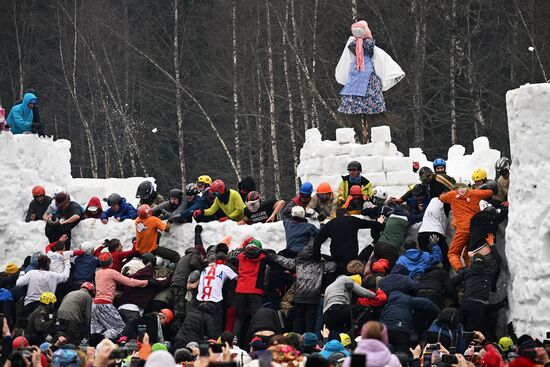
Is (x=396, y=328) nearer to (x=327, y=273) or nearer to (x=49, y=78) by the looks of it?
(x=327, y=273)

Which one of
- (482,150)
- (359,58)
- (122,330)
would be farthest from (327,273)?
(482,150)

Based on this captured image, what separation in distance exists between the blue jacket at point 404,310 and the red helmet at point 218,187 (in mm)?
4526

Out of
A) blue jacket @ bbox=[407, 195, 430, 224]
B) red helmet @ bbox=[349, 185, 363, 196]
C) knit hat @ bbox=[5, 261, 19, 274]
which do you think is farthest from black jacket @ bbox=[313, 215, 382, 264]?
knit hat @ bbox=[5, 261, 19, 274]

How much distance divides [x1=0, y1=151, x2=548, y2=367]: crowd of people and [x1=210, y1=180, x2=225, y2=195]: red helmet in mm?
19

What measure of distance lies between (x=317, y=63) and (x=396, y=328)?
747 inches

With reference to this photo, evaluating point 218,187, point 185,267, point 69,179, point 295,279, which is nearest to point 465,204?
point 295,279

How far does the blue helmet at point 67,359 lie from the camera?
62.5 feet

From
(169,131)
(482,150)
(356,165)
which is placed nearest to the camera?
(356,165)

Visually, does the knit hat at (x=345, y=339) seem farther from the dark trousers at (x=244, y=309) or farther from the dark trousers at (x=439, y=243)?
the dark trousers at (x=439, y=243)

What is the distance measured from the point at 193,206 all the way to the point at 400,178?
3.26m

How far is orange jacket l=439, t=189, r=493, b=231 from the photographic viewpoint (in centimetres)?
2364

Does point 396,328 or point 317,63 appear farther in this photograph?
point 317,63

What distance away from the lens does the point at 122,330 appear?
79.6 feet

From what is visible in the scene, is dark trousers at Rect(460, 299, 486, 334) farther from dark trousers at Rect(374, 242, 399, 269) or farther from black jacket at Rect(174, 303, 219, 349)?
black jacket at Rect(174, 303, 219, 349)
